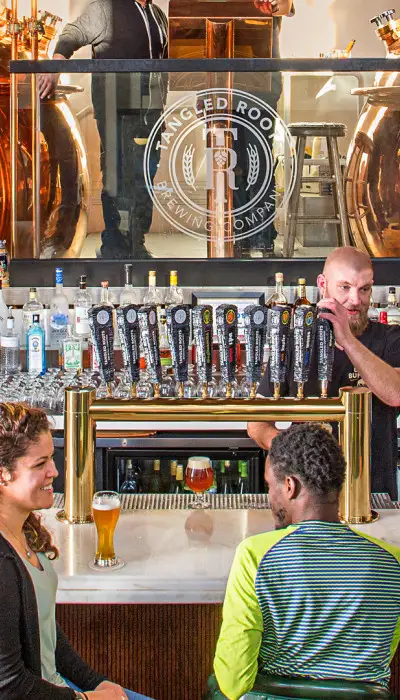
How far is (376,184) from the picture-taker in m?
4.95

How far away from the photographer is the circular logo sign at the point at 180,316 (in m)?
2.58

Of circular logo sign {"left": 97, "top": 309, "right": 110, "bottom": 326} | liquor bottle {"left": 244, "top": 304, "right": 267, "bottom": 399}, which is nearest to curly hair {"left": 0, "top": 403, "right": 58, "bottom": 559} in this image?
circular logo sign {"left": 97, "top": 309, "right": 110, "bottom": 326}

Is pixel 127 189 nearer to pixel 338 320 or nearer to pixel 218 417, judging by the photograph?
pixel 338 320

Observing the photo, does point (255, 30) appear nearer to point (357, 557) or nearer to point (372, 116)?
point (372, 116)

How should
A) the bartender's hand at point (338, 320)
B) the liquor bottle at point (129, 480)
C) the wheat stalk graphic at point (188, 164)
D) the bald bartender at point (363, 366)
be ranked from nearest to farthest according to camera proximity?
the bartender's hand at point (338, 320) < the bald bartender at point (363, 366) < the liquor bottle at point (129, 480) < the wheat stalk graphic at point (188, 164)

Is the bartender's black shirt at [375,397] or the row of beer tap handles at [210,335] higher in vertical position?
the row of beer tap handles at [210,335]

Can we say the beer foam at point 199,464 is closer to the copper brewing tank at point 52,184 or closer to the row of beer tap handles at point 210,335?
the row of beer tap handles at point 210,335

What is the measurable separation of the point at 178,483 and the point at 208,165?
65.1 inches

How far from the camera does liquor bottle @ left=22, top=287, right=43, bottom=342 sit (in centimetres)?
483

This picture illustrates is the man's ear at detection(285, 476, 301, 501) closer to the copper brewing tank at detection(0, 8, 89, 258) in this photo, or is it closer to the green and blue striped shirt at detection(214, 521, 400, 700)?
the green and blue striped shirt at detection(214, 521, 400, 700)

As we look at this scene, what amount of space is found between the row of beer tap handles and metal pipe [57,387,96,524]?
4.5 inches

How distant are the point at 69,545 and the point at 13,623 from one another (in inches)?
25.8

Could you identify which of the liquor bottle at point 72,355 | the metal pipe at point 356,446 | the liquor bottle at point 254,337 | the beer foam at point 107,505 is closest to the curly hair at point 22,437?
the beer foam at point 107,505

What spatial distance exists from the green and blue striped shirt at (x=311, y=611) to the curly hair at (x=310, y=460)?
5.5 inches
